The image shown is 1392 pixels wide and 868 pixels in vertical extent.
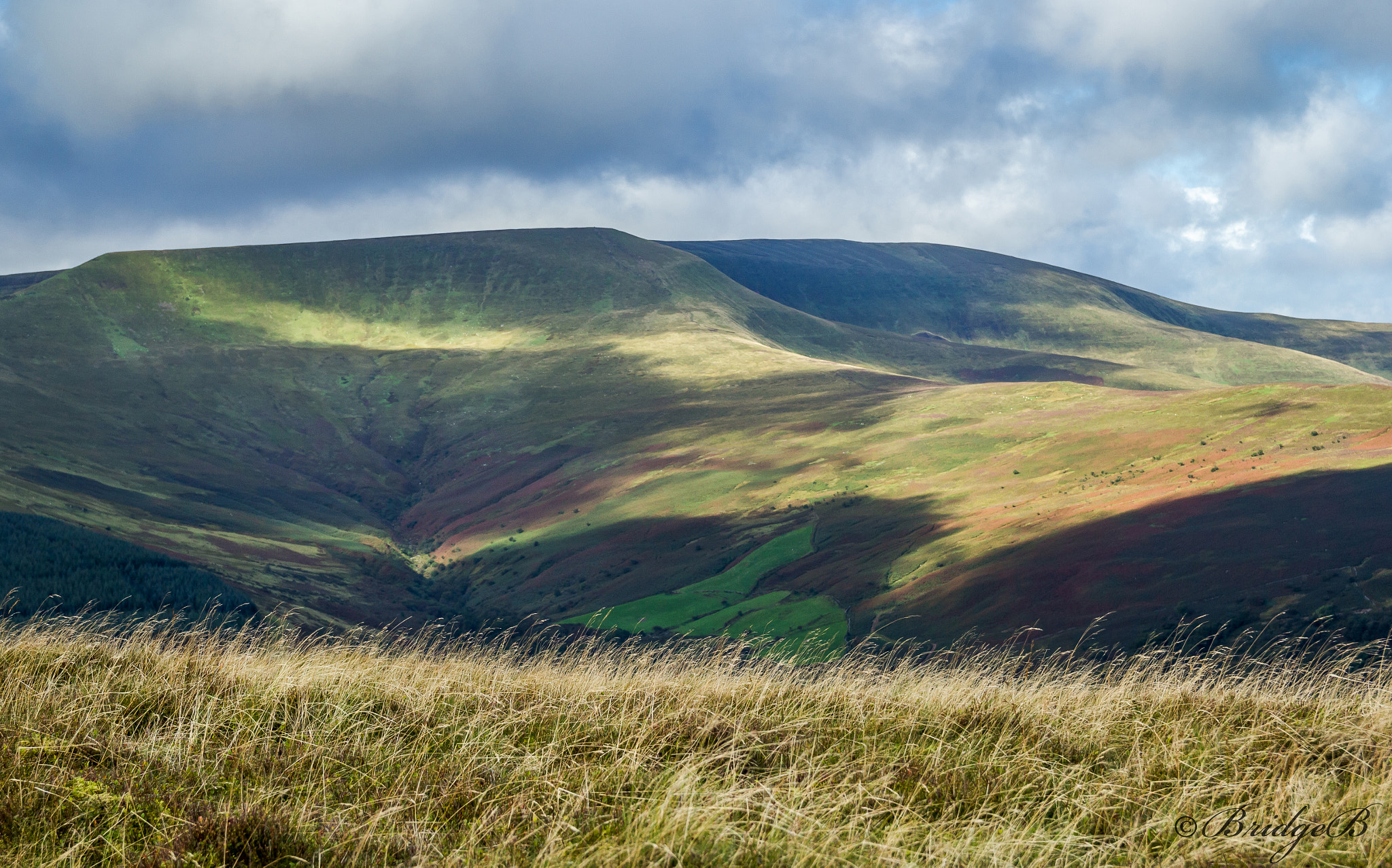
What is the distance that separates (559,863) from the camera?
5.10 meters

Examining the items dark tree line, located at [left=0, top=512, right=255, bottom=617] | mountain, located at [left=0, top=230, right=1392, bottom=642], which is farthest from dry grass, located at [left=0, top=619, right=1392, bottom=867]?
dark tree line, located at [left=0, top=512, right=255, bottom=617]

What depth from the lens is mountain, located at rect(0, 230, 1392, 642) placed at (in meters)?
51.8

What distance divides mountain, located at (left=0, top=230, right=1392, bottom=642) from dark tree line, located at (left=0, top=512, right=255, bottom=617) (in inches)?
194

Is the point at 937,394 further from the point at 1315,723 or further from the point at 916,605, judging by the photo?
the point at 1315,723

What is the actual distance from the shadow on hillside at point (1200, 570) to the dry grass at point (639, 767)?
33.7 meters

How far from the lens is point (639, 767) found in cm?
632

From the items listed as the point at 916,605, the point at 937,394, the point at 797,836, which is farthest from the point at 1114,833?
the point at 937,394

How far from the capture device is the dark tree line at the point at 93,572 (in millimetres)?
53812

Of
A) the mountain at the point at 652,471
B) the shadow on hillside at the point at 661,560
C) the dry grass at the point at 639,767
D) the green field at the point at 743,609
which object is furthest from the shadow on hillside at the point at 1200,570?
the dry grass at the point at 639,767

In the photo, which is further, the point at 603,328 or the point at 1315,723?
the point at 603,328

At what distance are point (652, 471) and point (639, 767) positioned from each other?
348ft

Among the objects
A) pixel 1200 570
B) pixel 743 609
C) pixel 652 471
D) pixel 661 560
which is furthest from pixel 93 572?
pixel 1200 570

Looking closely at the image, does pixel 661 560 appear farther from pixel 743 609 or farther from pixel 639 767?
pixel 639 767

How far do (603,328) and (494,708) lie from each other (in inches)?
7130
